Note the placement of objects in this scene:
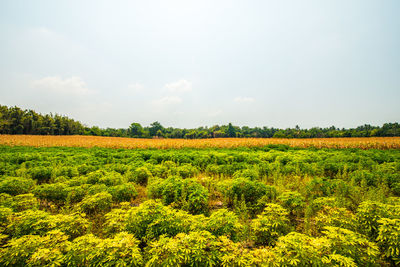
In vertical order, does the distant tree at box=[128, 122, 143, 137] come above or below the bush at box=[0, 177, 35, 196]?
above

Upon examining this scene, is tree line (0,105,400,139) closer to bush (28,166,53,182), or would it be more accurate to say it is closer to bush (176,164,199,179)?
bush (176,164,199,179)

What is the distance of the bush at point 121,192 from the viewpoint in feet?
19.4

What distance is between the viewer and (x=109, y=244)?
2795mm

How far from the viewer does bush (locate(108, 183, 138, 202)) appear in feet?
19.4

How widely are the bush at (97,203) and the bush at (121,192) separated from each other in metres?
0.47

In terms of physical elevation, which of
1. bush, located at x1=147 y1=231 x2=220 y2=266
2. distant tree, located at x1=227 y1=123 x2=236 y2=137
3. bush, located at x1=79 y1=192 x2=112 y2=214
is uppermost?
distant tree, located at x1=227 y1=123 x2=236 y2=137

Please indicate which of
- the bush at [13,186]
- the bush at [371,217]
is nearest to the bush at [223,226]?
the bush at [371,217]

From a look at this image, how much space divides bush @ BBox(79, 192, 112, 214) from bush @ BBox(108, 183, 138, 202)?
0.47 metres

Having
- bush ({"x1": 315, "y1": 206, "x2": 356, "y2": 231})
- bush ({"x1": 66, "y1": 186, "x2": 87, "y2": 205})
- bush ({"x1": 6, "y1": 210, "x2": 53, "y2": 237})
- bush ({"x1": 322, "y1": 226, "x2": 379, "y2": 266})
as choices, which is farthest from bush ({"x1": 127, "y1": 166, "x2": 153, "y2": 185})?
bush ({"x1": 322, "y1": 226, "x2": 379, "y2": 266})

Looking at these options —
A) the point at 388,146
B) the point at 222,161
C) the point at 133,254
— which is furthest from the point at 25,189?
the point at 388,146

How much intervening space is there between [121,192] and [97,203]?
99 cm

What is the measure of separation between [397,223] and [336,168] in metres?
7.22

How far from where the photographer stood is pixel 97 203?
16.8 ft

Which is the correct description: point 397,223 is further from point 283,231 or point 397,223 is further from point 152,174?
point 152,174
